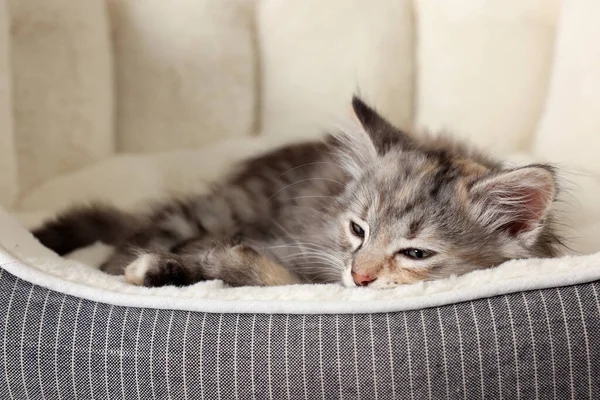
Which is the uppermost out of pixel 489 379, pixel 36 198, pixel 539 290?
pixel 539 290

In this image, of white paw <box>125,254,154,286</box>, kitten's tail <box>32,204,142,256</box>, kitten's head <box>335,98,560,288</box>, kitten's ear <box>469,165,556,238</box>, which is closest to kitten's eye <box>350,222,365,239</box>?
kitten's head <box>335,98,560,288</box>

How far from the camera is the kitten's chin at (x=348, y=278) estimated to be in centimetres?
138

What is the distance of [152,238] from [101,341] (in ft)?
1.95

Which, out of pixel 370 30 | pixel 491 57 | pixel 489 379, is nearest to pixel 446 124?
pixel 491 57

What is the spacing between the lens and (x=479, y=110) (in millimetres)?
2344

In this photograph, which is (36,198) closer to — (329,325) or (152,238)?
(152,238)

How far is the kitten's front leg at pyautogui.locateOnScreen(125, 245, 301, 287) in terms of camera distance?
4.54ft

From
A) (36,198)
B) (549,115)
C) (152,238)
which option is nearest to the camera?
(152,238)

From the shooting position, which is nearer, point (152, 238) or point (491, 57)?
point (152, 238)

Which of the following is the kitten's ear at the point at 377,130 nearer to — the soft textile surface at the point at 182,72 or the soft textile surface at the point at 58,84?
the soft textile surface at the point at 182,72

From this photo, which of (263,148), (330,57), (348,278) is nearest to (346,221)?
(348,278)

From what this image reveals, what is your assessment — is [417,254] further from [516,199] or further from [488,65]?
[488,65]

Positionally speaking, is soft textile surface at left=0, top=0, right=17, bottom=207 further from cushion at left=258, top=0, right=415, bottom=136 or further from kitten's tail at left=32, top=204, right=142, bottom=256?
cushion at left=258, top=0, right=415, bottom=136

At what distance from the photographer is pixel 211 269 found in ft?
4.81
